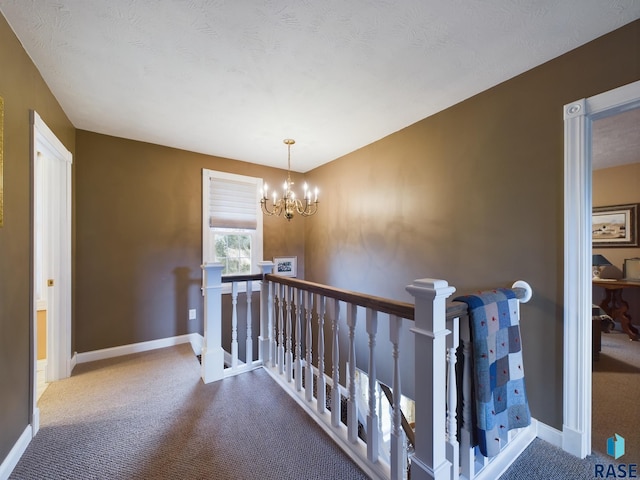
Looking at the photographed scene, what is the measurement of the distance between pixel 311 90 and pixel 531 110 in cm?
159

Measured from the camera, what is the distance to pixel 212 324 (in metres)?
2.24

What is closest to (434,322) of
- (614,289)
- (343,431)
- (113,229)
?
(343,431)

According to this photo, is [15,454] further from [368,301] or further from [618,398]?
[618,398]

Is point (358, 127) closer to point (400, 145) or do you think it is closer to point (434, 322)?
point (400, 145)

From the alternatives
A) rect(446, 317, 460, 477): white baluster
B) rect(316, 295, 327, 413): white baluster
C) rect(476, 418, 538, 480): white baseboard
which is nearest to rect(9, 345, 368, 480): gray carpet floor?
rect(316, 295, 327, 413): white baluster

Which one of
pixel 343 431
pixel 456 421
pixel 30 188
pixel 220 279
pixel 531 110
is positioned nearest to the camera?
pixel 456 421

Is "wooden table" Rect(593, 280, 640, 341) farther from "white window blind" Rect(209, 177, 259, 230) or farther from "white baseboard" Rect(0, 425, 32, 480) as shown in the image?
"white baseboard" Rect(0, 425, 32, 480)

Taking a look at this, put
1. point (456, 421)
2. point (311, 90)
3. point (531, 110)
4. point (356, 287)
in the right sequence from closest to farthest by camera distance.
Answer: point (456, 421) < point (531, 110) < point (311, 90) < point (356, 287)

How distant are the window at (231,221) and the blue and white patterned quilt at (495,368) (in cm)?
311

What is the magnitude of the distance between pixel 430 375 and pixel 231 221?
326 centimetres

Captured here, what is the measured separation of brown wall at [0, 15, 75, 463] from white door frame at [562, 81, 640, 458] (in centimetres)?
313

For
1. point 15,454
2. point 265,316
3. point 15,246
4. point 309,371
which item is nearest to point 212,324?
point 265,316

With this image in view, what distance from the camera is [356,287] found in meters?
3.46

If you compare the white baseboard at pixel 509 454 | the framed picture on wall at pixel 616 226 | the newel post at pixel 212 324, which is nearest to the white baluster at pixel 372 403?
the white baseboard at pixel 509 454
